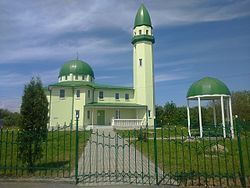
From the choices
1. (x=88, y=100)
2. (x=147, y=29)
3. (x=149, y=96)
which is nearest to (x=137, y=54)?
(x=147, y=29)

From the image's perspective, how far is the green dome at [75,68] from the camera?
120 ft

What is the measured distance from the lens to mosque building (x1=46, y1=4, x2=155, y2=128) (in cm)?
3225

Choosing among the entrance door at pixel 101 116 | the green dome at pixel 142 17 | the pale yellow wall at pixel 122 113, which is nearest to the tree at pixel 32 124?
the pale yellow wall at pixel 122 113

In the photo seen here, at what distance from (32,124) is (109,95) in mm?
28652

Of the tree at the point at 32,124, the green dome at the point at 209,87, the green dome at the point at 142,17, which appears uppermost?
the green dome at the point at 142,17

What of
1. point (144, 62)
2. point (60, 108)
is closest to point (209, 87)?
point (144, 62)

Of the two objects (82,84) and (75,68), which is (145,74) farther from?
(75,68)

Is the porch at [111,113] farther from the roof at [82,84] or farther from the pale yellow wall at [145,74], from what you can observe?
the roof at [82,84]

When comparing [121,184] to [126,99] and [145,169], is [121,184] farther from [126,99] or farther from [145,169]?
[126,99]

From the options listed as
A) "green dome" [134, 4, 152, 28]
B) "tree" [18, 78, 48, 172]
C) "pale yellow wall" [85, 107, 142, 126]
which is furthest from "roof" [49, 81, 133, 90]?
"tree" [18, 78, 48, 172]

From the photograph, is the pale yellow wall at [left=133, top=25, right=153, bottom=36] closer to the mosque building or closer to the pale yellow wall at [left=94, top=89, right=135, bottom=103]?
the mosque building

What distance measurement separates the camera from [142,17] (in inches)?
1394

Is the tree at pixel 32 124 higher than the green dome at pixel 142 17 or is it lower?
lower

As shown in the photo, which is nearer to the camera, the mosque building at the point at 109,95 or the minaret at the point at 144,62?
the mosque building at the point at 109,95
